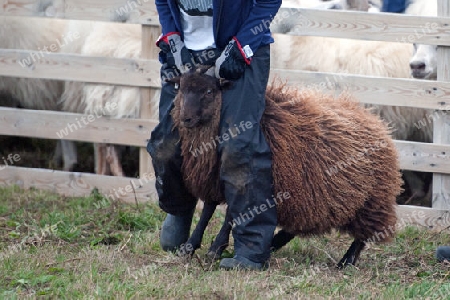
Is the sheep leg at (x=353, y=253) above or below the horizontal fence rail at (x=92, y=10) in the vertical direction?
below

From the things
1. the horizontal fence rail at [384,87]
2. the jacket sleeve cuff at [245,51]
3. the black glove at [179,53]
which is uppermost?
the jacket sleeve cuff at [245,51]

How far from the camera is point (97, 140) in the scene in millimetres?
6527

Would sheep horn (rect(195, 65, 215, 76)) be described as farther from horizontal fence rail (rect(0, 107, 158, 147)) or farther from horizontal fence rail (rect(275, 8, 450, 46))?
horizontal fence rail (rect(0, 107, 158, 147))

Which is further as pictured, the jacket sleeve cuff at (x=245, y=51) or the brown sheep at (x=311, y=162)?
the brown sheep at (x=311, y=162)

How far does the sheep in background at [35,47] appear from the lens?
737 centimetres

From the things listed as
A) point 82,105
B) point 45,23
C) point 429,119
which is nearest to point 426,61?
point 429,119

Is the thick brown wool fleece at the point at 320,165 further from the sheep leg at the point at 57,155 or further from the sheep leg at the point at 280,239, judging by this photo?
the sheep leg at the point at 57,155

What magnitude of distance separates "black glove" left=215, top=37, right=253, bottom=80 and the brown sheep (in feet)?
0.40

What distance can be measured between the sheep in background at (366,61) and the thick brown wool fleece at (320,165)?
80.5 inches

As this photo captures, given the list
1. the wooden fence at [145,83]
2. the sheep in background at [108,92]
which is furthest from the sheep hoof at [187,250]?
the sheep in background at [108,92]

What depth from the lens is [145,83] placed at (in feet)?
20.5

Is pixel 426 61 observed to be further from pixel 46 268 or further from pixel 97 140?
pixel 46 268

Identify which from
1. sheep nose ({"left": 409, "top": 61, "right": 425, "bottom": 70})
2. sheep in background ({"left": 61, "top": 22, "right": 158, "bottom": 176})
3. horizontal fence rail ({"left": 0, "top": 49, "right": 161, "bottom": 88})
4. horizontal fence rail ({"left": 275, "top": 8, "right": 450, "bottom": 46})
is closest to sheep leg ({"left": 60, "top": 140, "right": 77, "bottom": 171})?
sheep in background ({"left": 61, "top": 22, "right": 158, "bottom": 176})

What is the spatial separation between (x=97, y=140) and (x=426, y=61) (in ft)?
9.18
